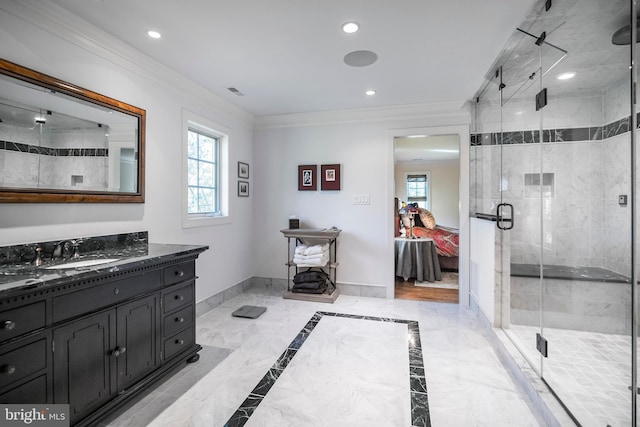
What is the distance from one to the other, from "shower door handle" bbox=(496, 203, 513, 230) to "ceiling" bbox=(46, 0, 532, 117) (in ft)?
4.22

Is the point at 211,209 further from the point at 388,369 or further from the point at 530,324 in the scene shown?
the point at 530,324

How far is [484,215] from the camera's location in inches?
123

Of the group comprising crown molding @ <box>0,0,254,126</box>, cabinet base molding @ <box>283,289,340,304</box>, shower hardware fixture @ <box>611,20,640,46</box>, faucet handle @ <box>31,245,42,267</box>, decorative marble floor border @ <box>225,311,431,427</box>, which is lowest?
decorative marble floor border @ <box>225,311,431,427</box>

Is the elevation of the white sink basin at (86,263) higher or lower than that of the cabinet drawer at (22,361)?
higher

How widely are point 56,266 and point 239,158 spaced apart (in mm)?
2593

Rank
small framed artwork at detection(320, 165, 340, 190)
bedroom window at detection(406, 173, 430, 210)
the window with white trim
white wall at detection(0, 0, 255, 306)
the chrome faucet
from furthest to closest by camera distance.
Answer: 1. bedroom window at detection(406, 173, 430, 210)
2. small framed artwork at detection(320, 165, 340, 190)
3. the window with white trim
4. the chrome faucet
5. white wall at detection(0, 0, 255, 306)

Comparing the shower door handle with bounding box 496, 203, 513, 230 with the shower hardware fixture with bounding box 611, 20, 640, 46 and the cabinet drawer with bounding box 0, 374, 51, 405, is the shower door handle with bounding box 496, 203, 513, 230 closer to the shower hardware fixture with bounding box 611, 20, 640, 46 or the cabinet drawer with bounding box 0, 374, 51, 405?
the shower hardware fixture with bounding box 611, 20, 640, 46

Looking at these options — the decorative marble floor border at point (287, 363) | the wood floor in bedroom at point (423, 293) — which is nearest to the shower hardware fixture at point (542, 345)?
the decorative marble floor border at point (287, 363)

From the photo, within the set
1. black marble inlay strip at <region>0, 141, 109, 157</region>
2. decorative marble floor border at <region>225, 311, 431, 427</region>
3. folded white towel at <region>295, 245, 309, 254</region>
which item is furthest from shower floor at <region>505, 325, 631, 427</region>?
black marble inlay strip at <region>0, 141, 109, 157</region>

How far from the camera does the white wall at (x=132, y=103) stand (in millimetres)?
1725

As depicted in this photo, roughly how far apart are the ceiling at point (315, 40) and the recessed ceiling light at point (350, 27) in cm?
4

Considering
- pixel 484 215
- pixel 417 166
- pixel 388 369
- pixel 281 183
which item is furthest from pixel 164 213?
pixel 417 166

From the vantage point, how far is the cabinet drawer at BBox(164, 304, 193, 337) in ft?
6.60

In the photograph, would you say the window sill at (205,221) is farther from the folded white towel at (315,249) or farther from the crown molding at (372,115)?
the crown molding at (372,115)
